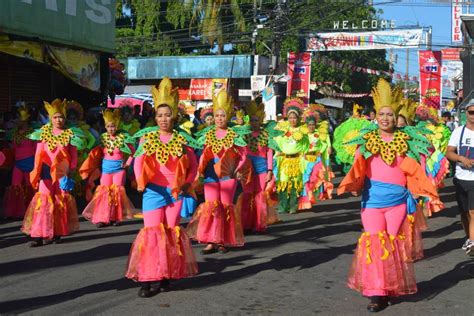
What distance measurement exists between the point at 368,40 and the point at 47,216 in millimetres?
27099

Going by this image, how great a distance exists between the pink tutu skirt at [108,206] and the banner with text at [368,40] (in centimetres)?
2378

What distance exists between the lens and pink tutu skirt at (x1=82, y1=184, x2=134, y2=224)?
1032 centimetres

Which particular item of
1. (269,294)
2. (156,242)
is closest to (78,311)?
(156,242)

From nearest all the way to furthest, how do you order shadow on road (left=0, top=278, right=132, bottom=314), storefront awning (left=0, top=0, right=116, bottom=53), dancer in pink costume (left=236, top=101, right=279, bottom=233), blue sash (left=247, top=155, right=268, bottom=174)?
shadow on road (left=0, top=278, right=132, bottom=314) < dancer in pink costume (left=236, top=101, right=279, bottom=233) < blue sash (left=247, top=155, right=268, bottom=174) < storefront awning (left=0, top=0, right=116, bottom=53)

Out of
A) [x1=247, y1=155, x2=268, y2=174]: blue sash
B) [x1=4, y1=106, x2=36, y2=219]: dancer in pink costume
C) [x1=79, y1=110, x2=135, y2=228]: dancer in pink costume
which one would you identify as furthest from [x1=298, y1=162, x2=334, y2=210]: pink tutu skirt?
[x1=4, y1=106, x2=36, y2=219]: dancer in pink costume

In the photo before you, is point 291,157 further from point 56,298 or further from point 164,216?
point 56,298

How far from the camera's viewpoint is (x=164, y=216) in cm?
618

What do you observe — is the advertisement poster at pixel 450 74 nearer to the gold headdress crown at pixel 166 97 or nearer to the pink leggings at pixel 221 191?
the pink leggings at pixel 221 191

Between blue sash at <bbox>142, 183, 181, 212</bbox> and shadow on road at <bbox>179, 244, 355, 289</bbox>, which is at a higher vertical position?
blue sash at <bbox>142, 183, 181, 212</bbox>

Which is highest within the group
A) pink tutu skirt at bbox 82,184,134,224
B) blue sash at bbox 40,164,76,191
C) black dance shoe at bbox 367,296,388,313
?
blue sash at bbox 40,164,76,191

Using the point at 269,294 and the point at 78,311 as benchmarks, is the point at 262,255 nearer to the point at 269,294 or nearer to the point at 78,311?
the point at 269,294

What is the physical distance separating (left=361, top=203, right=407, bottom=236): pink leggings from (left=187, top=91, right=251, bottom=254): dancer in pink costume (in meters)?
2.64

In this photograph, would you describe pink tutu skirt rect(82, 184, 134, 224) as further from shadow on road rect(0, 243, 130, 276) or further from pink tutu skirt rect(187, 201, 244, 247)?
pink tutu skirt rect(187, 201, 244, 247)

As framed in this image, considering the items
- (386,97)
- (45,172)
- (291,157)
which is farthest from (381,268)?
(291,157)
